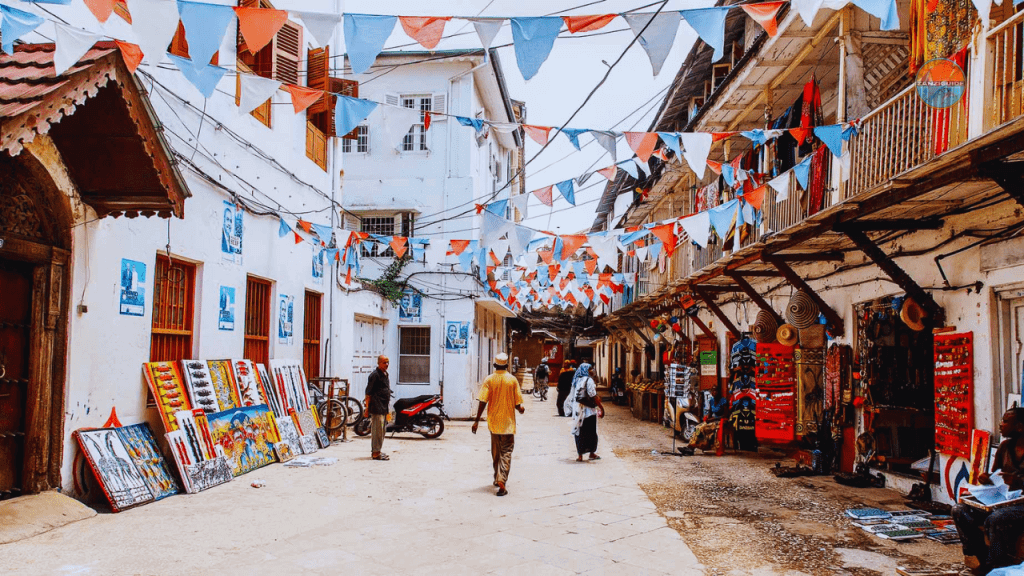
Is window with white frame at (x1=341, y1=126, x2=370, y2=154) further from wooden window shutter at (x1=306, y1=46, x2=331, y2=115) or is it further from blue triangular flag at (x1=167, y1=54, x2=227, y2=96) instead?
blue triangular flag at (x1=167, y1=54, x2=227, y2=96)

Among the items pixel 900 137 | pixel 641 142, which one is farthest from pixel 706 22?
pixel 900 137

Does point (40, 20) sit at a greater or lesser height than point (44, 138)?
greater

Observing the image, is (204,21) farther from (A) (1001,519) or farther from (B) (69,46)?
(A) (1001,519)

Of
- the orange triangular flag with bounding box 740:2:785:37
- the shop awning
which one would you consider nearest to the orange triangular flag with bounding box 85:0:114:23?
the shop awning

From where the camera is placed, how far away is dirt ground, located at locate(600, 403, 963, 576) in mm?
6094

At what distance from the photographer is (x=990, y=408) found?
769 centimetres

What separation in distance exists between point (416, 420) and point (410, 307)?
585cm

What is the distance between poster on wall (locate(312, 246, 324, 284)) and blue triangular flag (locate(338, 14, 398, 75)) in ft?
30.4

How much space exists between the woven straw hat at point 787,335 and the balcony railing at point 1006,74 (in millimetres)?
6849

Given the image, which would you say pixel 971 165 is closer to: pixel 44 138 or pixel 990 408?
pixel 990 408

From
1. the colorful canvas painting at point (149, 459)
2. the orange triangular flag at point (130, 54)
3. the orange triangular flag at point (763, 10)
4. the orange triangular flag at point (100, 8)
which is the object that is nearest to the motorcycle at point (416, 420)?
the colorful canvas painting at point (149, 459)

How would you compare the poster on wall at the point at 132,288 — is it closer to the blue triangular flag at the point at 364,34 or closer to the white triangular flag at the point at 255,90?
the white triangular flag at the point at 255,90

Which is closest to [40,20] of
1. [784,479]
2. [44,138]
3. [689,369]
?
[44,138]

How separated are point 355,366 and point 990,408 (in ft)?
44.6
